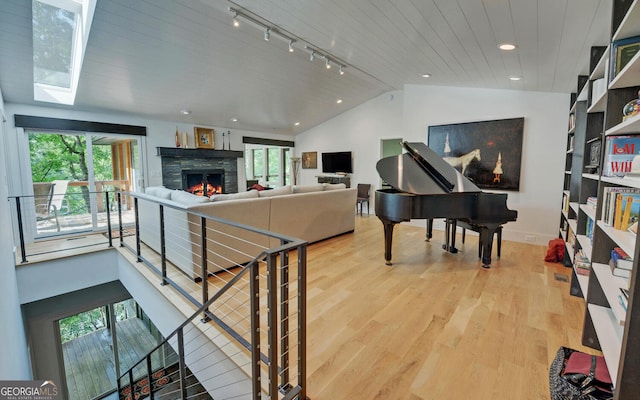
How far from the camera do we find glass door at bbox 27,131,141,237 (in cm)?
475

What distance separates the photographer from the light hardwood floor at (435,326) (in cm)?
170

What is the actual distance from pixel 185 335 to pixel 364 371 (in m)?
1.57

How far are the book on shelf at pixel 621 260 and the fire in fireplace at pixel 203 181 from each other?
23.3 feet

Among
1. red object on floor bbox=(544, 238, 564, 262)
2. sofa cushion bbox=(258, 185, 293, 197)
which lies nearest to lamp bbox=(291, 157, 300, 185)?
sofa cushion bbox=(258, 185, 293, 197)

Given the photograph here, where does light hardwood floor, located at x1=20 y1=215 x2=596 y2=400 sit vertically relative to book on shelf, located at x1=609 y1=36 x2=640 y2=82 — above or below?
below

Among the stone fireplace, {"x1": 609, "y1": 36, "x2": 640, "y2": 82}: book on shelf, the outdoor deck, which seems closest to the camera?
{"x1": 609, "y1": 36, "x2": 640, "y2": 82}: book on shelf

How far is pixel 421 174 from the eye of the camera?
365 centimetres

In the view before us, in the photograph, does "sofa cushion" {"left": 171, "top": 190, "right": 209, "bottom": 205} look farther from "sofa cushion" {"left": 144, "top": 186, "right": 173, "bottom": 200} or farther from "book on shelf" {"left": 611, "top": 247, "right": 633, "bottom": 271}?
"book on shelf" {"left": 611, "top": 247, "right": 633, "bottom": 271}

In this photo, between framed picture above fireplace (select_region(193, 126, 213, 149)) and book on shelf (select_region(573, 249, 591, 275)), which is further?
framed picture above fireplace (select_region(193, 126, 213, 149))

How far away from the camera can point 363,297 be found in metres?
2.76

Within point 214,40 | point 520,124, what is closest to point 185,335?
point 214,40

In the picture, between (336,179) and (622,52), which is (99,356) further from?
(622,52)

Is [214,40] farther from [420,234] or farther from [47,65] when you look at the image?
[420,234]

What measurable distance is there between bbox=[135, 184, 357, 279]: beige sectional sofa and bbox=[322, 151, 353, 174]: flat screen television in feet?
9.25
